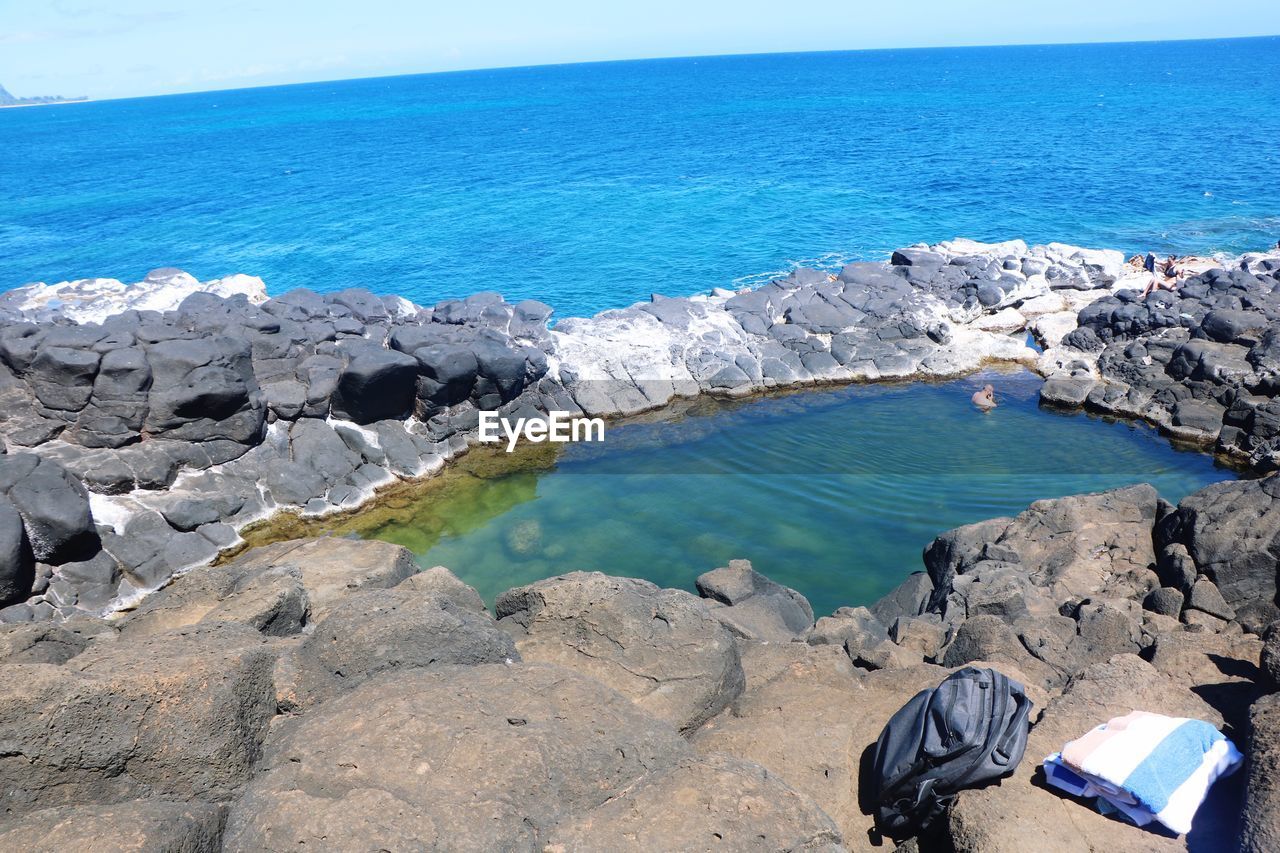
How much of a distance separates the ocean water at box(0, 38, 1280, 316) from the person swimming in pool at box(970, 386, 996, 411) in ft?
57.0

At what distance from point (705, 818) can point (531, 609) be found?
5.39 m

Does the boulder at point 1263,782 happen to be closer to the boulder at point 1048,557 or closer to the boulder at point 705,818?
the boulder at point 705,818

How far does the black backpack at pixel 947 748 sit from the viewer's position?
8.40 m

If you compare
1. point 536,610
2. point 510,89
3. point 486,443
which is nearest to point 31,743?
point 536,610

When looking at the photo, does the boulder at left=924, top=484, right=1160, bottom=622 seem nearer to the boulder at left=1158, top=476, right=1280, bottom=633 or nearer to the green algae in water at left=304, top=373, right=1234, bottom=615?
the boulder at left=1158, top=476, right=1280, bottom=633

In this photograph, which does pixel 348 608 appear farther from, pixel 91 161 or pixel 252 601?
pixel 91 161

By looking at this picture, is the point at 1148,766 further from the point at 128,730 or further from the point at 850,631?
the point at 128,730

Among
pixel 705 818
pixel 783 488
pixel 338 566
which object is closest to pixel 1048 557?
pixel 783 488

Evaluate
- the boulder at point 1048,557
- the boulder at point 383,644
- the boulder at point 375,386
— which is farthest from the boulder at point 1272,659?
the boulder at point 375,386

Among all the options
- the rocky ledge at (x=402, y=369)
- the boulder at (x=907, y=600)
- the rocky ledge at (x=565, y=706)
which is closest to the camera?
the rocky ledge at (x=565, y=706)

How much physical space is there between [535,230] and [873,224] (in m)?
20.3

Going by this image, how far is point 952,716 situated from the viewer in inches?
337

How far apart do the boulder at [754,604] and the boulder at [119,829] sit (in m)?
8.70

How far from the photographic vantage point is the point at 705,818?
717cm
